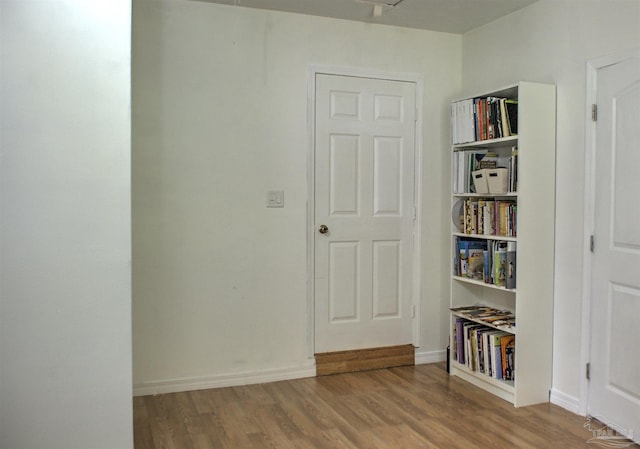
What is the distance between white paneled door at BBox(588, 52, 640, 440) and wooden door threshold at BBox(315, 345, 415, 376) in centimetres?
135

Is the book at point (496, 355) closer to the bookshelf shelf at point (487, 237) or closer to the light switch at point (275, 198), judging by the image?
the bookshelf shelf at point (487, 237)

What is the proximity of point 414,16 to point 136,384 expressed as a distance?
118 inches

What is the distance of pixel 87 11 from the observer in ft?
7.90

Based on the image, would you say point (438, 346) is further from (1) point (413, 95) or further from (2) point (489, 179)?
(1) point (413, 95)

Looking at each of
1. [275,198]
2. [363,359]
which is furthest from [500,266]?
[275,198]

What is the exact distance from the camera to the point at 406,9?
3717 mm

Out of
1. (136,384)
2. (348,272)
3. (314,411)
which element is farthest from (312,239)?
(136,384)

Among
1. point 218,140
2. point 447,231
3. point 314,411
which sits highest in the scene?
point 218,140

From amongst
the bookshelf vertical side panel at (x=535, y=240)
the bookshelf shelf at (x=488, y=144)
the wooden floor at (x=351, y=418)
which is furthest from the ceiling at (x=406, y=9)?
the wooden floor at (x=351, y=418)

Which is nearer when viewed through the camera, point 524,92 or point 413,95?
point 524,92

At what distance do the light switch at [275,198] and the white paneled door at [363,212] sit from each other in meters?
0.25

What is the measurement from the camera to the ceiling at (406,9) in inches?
142

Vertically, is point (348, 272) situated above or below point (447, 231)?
below

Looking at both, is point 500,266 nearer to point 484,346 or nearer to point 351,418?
point 484,346
